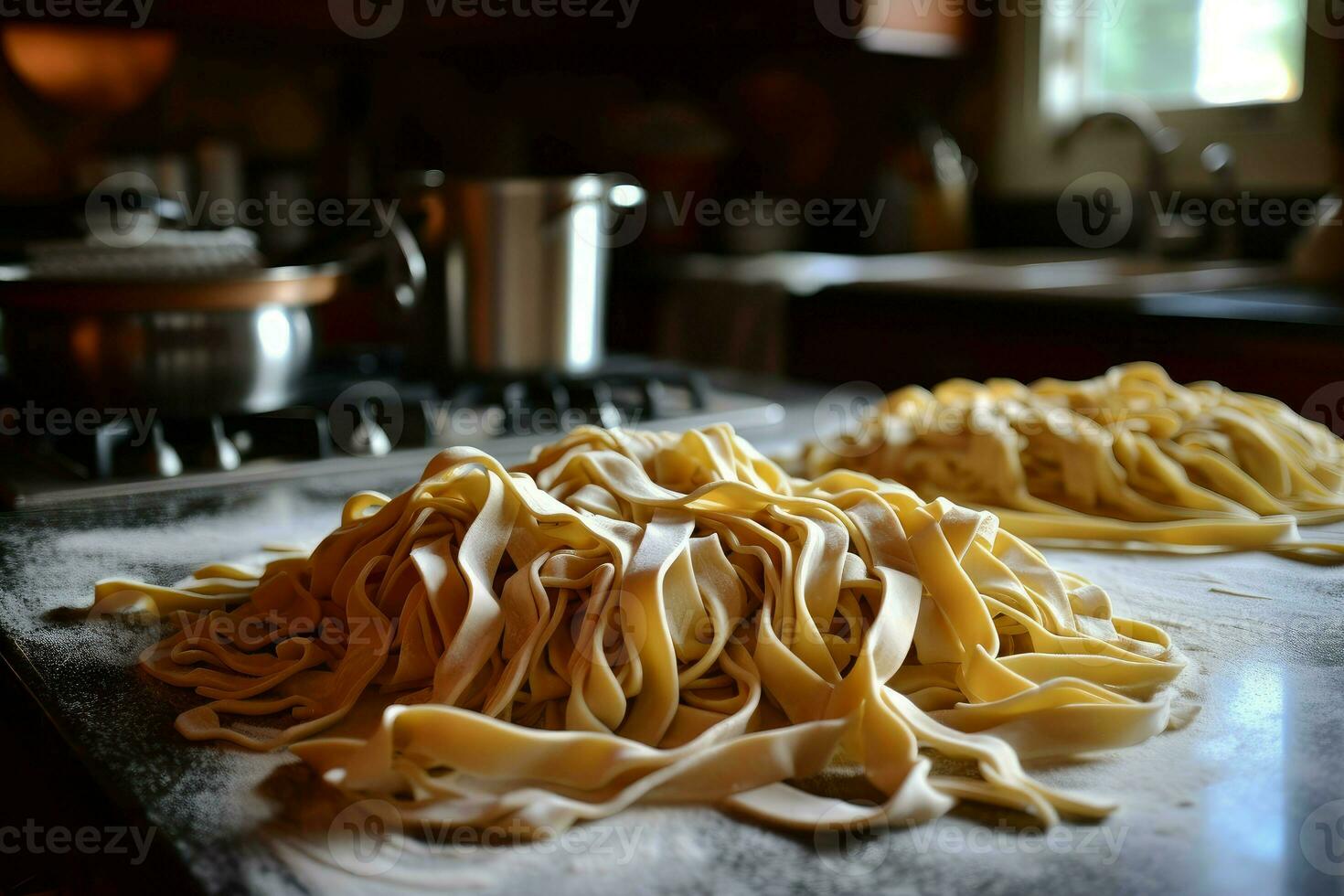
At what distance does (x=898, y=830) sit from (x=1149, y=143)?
106 inches

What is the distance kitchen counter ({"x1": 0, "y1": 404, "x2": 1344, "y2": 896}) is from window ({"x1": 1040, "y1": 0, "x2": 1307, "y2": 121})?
2589 mm

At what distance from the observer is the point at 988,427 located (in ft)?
3.86

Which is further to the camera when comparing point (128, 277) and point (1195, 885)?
point (128, 277)

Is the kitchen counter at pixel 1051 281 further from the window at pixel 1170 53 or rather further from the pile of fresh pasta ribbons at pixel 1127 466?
the pile of fresh pasta ribbons at pixel 1127 466

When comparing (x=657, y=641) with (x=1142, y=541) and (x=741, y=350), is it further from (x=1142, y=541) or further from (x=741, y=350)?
(x=741, y=350)

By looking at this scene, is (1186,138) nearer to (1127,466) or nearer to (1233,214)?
(1233,214)

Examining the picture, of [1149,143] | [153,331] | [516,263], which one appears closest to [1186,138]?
[1149,143]

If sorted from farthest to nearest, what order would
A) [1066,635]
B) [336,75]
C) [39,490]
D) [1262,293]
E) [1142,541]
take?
[336,75] < [1262,293] < [39,490] < [1142,541] < [1066,635]

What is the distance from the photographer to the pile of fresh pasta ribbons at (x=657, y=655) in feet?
1.95

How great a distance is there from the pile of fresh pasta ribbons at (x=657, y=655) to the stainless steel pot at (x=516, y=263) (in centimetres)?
74

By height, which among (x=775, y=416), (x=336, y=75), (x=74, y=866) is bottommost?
(x=74, y=866)

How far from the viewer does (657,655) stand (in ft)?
2.21

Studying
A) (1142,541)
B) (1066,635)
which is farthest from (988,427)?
(1066,635)

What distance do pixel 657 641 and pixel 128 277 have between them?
858mm
